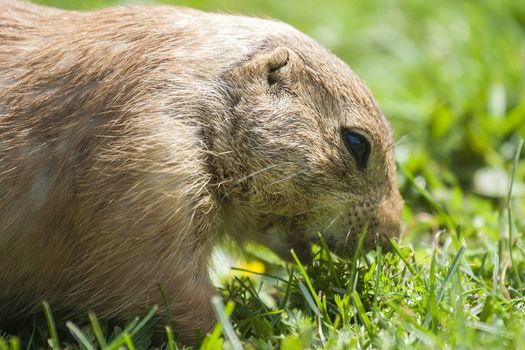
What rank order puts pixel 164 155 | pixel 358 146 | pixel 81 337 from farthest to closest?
pixel 358 146 < pixel 164 155 < pixel 81 337

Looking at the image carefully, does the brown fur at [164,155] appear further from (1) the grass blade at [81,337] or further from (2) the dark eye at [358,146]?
(1) the grass blade at [81,337]

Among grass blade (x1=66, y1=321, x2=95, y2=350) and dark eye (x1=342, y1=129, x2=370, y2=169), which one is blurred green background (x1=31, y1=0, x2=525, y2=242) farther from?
grass blade (x1=66, y1=321, x2=95, y2=350)

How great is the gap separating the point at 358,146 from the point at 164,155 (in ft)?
3.87

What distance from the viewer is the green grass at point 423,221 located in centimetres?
390


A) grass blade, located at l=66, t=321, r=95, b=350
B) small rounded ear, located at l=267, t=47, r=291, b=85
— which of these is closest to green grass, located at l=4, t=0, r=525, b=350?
grass blade, located at l=66, t=321, r=95, b=350

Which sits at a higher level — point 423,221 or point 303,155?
point 303,155

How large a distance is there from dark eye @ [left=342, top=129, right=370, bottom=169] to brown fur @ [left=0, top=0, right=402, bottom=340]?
0.04 meters

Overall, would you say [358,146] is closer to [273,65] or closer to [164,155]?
[273,65]

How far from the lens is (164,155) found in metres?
4.11


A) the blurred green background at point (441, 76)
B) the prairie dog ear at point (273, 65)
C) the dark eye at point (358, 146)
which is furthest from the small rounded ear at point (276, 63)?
the blurred green background at point (441, 76)

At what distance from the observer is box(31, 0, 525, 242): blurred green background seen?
645 centimetres

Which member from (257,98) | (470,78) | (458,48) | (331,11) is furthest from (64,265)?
(331,11)

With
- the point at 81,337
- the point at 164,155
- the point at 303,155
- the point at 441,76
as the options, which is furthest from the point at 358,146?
the point at 441,76

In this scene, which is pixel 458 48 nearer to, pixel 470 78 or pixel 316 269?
pixel 470 78
